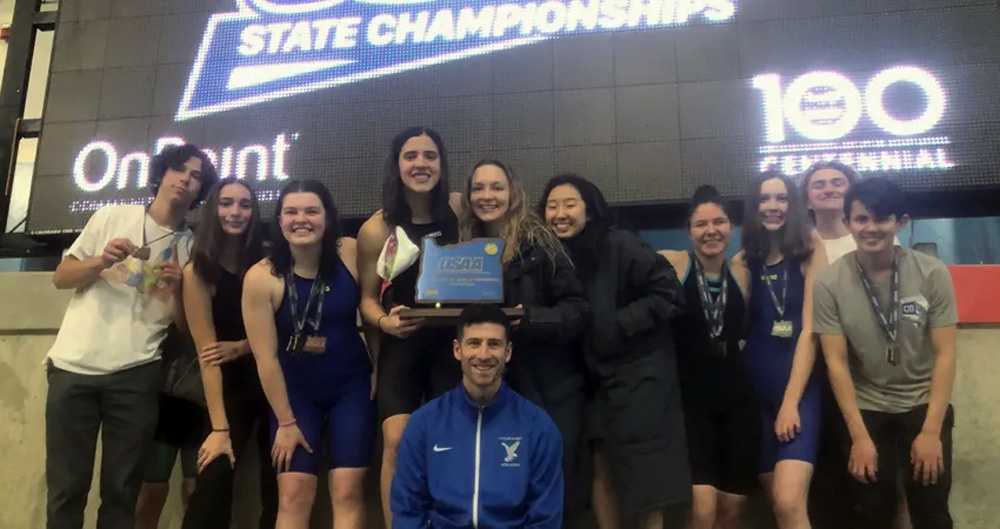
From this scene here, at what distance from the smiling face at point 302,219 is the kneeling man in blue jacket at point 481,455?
1.93ft

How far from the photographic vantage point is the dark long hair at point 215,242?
95.3 inches

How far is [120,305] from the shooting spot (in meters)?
2.53

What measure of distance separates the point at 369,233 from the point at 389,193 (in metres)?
0.15

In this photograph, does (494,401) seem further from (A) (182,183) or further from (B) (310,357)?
(A) (182,183)

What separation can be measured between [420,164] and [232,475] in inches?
46.0

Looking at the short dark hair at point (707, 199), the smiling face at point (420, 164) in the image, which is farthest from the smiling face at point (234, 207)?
the short dark hair at point (707, 199)

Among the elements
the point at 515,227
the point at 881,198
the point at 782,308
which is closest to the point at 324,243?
the point at 515,227

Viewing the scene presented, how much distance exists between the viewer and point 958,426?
8.91 feet

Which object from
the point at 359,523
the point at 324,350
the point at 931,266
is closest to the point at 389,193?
A: the point at 324,350

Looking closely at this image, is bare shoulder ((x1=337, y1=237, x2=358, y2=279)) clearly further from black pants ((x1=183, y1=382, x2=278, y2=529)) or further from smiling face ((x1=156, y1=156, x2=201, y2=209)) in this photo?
smiling face ((x1=156, y1=156, x2=201, y2=209))

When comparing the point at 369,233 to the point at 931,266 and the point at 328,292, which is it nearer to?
the point at 328,292

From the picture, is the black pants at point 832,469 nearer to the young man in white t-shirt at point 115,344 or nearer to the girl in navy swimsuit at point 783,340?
the girl in navy swimsuit at point 783,340

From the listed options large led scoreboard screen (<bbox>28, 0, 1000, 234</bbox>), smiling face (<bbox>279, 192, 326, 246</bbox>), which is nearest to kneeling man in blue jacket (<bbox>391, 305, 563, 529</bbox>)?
smiling face (<bbox>279, 192, 326, 246</bbox>)

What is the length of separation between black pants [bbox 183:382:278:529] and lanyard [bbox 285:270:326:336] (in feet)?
1.19
